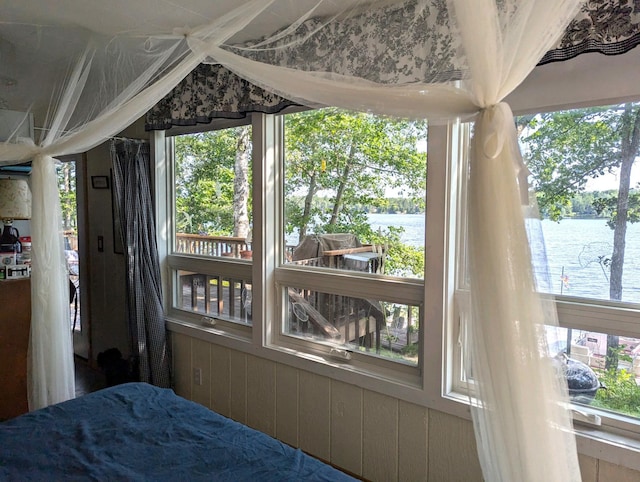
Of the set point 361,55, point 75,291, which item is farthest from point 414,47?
point 75,291

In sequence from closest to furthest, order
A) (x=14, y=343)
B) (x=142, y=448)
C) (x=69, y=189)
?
1. (x=142, y=448)
2. (x=14, y=343)
3. (x=69, y=189)

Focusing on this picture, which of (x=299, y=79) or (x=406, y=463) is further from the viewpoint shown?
(x=406, y=463)

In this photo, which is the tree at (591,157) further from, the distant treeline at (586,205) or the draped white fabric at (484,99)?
the draped white fabric at (484,99)

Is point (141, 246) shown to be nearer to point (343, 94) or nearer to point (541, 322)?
point (343, 94)

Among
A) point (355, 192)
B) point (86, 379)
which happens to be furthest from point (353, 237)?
point (86, 379)

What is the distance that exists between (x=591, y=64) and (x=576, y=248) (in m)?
0.69

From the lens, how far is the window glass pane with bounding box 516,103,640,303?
161cm

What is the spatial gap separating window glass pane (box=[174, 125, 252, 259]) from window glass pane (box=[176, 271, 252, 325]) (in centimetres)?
19

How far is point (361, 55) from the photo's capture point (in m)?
1.64

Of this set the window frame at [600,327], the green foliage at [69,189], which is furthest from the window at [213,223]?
the window frame at [600,327]

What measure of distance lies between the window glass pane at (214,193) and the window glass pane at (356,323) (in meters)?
0.55

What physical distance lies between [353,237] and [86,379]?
8.94 feet

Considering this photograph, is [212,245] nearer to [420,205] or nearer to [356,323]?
[356,323]

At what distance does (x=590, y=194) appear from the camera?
168 cm
